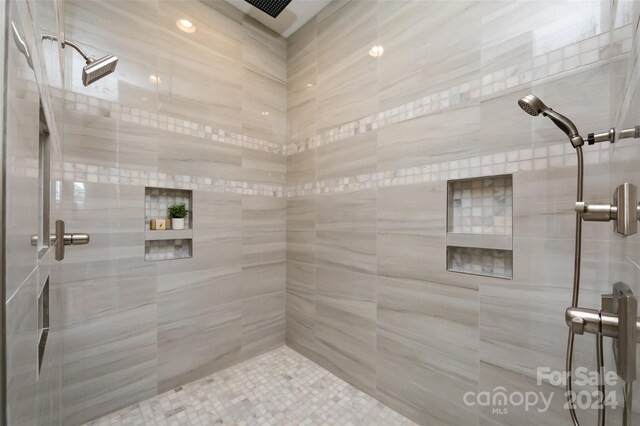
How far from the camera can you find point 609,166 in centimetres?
86

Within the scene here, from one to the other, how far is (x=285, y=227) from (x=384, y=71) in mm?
1283

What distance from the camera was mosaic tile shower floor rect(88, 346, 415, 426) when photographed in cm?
137

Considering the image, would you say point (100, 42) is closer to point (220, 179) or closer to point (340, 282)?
point (220, 179)

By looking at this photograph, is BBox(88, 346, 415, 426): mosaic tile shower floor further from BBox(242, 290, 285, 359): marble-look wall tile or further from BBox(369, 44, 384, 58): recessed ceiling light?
BBox(369, 44, 384, 58): recessed ceiling light

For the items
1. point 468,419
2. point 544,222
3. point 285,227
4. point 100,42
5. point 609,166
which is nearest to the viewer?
point 609,166

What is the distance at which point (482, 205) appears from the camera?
1.21m

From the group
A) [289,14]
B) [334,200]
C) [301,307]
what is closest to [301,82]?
[289,14]

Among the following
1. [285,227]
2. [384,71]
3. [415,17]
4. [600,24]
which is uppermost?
[415,17]

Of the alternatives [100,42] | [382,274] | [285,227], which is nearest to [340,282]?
A: [382,274]

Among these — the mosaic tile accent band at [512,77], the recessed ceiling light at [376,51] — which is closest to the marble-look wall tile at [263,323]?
the mosaic tile accent band at [512,77]

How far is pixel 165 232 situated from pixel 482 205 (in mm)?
1671

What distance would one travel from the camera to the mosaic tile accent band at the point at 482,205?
1144 mm

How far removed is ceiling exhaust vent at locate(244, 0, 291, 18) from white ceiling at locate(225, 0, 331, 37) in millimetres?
118

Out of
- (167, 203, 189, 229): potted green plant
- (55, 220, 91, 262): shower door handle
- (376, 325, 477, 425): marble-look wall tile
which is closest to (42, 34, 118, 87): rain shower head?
(55, 220, 91, 262): shower door handle
